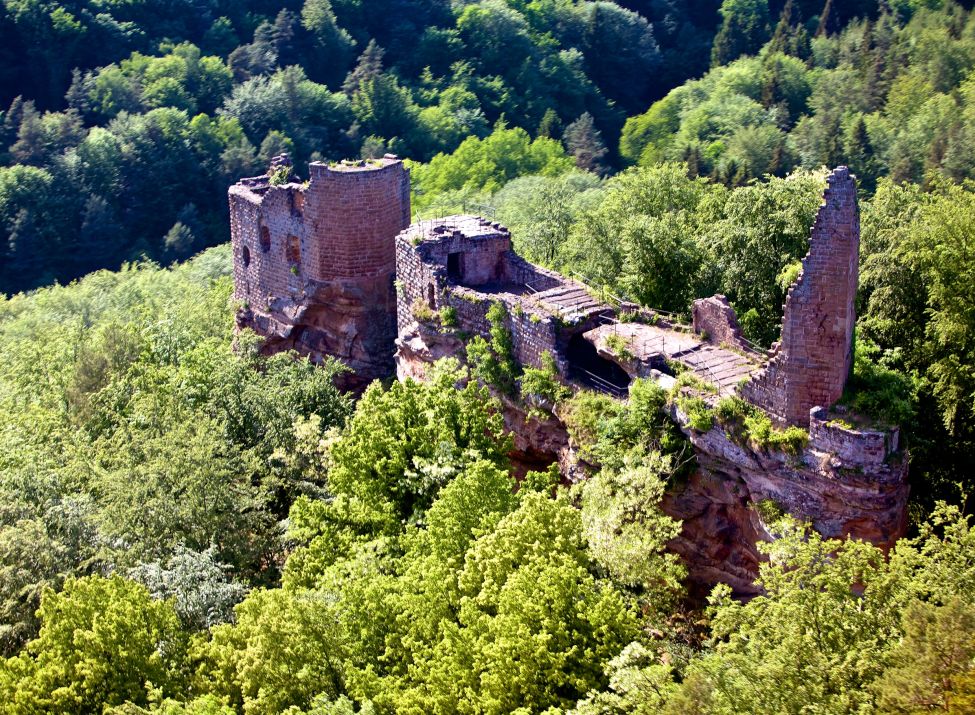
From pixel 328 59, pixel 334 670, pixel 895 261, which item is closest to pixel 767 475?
pixel 334 670

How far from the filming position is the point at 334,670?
26.8m

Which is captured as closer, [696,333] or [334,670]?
[334,670]

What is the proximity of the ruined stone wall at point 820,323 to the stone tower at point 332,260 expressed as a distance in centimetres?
1518

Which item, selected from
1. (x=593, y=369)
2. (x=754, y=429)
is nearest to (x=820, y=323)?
(x=754, y=429)

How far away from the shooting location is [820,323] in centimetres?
2673

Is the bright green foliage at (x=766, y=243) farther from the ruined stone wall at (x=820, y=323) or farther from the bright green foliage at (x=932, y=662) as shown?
the bright green foliage at (x=932, y=662)

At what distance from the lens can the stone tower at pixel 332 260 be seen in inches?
1533

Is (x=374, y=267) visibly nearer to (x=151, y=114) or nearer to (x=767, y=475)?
(x=767, y=475)

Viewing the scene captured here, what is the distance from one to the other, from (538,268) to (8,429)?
15.3 m

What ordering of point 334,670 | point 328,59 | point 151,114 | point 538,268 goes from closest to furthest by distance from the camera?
point 334,670
point 538,268
point 151,114
point 328,59

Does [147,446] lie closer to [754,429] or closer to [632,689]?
[754,429]

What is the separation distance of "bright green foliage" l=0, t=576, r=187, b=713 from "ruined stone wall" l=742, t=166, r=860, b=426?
13.1 meters

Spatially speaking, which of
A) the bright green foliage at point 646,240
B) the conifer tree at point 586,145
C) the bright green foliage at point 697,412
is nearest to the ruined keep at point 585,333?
the bright green foliage at point 697,412

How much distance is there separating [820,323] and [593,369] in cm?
646
